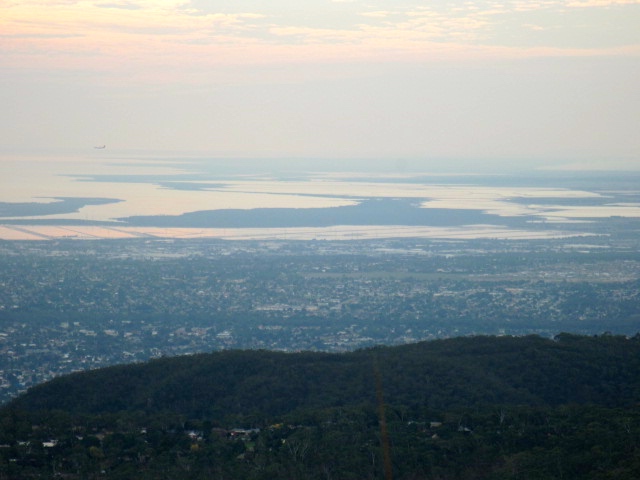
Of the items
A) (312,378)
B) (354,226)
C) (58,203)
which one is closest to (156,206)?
(58,203)

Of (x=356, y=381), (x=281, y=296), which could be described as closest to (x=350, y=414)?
(x=356, y=381)

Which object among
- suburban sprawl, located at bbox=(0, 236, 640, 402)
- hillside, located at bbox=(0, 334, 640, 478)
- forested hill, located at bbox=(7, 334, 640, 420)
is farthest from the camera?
suburban sprawl, located at bbox=(0, 236, 640, 402)

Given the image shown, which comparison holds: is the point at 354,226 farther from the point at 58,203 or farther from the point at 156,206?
the point at 58,203

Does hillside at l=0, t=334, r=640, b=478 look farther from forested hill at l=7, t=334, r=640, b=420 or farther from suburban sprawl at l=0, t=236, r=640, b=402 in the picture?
suburban sprawl at l=0, t=236, r=640, b=402

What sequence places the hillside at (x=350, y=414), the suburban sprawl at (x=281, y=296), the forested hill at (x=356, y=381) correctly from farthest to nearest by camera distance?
the suburban sprawl at (x=281, y=296), the forested hill at (x=356, y=381), the hillside at (x=350, y=414)

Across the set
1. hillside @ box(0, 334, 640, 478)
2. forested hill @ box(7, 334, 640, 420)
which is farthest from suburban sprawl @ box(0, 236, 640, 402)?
hillside @ box(0, 334, 640, 478)

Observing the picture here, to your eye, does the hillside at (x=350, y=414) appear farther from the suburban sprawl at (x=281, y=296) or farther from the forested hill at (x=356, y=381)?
the suburban sprawl at (x=281, y=296)

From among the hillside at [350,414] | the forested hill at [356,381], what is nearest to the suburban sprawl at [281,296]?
the forested hill at [356,381]
